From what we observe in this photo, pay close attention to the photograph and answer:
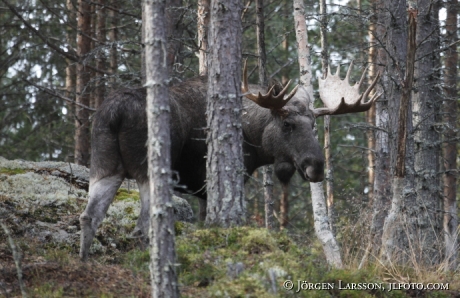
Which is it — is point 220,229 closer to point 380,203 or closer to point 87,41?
point 380,203

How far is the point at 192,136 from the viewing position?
32.0ft

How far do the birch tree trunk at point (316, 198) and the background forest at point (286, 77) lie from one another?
7.9 inches

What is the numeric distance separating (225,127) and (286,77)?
48.2ft

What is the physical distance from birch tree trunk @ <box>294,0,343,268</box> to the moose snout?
1.81 ft

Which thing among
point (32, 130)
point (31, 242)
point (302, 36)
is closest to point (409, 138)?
point (302, 36)

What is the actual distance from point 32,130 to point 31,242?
40.6 ft

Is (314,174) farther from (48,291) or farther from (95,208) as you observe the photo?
(48,291)

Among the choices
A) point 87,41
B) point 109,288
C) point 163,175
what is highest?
point 87,41

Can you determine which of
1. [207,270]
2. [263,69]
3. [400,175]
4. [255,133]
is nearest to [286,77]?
[263,69]

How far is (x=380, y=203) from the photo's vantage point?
40.2 feet

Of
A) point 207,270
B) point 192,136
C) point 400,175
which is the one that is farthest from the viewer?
point 192,136

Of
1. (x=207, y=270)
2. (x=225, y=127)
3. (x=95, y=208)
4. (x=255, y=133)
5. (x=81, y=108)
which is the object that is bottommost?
(x=207, y=270)

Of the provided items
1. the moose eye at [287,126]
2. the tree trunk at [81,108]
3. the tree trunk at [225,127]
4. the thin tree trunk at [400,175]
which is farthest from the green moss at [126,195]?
the thin tree trunk at [400,175]

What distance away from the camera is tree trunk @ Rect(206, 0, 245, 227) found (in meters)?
7.78
